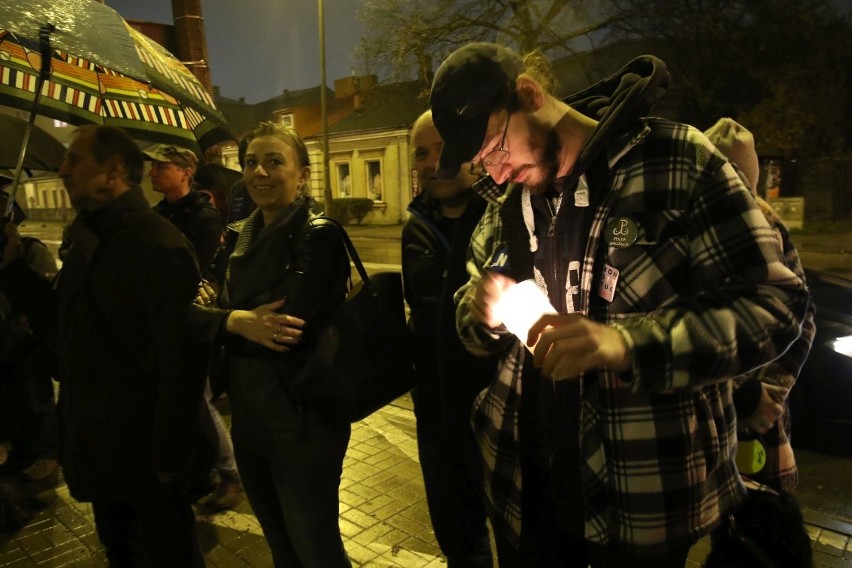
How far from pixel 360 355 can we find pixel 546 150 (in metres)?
1.04

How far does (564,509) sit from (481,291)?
617mm

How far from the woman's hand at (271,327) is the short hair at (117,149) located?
100 cm

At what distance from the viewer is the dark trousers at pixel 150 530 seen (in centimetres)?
254

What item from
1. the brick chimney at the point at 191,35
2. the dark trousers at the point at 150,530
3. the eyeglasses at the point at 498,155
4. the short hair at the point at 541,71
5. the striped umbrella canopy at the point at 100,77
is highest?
the brick chimney at the point at 191,35

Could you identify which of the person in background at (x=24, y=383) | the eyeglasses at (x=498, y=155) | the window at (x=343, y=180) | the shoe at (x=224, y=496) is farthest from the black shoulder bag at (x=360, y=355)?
the window at (x=343, y=180)

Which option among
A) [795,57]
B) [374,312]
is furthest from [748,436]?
[795,57]

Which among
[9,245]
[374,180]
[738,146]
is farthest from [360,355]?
[374,180]

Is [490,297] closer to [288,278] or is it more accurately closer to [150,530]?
[288,278]

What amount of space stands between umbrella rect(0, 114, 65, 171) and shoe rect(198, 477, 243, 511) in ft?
7.40

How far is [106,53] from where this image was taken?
7.48 feet

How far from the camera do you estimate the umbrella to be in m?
3.86

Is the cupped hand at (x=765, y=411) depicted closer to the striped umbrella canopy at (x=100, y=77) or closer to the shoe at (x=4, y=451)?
the striped umbrella canopy at (x=100, y=77)

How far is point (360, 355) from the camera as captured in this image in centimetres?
222

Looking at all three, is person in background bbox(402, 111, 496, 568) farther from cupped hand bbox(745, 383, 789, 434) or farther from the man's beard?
cupped hand bbox(745, 383, 789, 434)
